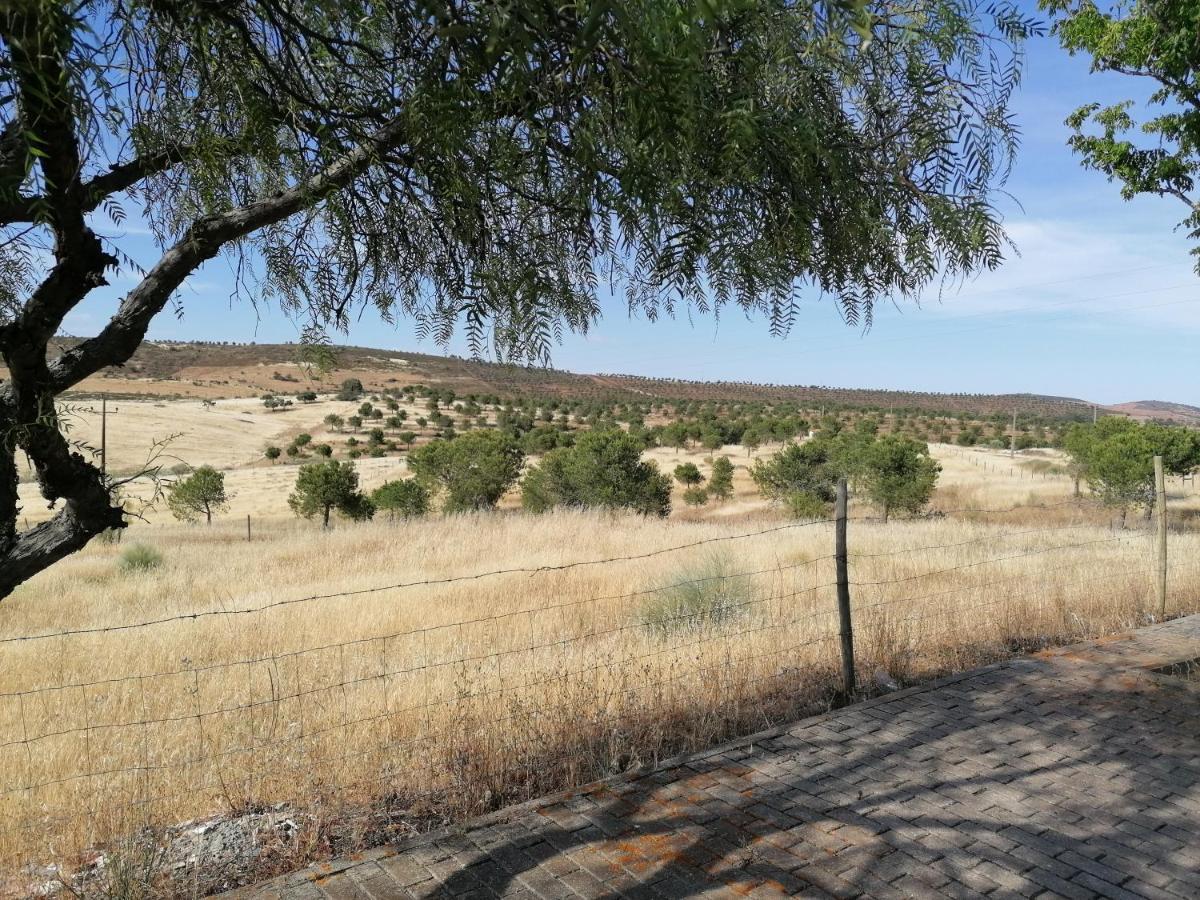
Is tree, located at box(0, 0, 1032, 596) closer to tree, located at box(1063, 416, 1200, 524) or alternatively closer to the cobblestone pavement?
the cobblestone pavement

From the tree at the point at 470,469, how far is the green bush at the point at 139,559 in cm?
1078

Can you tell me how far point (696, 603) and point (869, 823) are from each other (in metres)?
5.38

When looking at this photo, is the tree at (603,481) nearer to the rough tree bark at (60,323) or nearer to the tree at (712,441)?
the rough tree bark at (60,323)

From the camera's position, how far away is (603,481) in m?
25.9

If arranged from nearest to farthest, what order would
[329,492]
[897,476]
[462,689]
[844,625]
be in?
1. [462,689]
2. [844,625]
3. [329,492]
4. [897,476]

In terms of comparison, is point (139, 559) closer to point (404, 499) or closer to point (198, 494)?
point (404, 499)

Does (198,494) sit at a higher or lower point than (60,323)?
lower

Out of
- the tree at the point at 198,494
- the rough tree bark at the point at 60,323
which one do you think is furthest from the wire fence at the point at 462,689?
the tree at the point at 198,494

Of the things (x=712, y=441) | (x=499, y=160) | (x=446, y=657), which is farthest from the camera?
(x=712, y=441)

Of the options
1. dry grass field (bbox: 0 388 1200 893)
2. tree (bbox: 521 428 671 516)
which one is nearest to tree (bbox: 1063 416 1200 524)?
dry grass field (bbox: 0 388 1200 893)

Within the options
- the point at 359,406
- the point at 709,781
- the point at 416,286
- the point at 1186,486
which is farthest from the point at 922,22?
the point at 359,406

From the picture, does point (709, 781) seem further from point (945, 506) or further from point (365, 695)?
point (945, 506)

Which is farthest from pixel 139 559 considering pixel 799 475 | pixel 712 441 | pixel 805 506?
pixel 712 441

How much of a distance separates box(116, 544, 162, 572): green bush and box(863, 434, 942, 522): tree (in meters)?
21.2
